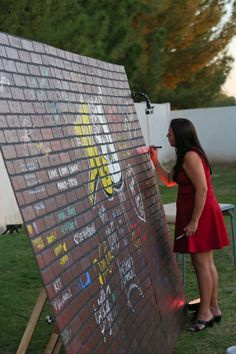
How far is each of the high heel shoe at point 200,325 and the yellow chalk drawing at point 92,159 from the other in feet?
4.90

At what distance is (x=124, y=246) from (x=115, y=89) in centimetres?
120

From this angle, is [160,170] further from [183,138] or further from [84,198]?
[84,198]

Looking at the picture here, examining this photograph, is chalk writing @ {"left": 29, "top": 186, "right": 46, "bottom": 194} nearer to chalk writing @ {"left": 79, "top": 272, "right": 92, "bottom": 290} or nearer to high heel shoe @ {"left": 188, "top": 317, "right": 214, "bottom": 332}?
chalk writing @ {"left": 79, "top": 272, "right": 92, "bottom": 290}

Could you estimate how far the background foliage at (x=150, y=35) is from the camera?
1009 centimetres

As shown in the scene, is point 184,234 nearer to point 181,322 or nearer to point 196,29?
point 181,322

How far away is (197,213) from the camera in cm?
418

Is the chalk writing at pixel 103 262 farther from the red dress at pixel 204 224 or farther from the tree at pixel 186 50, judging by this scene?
the tree at pixel 186 50

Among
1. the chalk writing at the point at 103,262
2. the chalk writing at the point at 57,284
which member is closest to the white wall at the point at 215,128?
the chalk writing at the point at 103,262

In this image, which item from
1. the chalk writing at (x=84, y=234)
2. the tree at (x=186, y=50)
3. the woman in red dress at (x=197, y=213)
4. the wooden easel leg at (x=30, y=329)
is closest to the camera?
the chalk writing at (x=84, y=234)

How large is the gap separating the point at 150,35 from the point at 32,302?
12.7 metres

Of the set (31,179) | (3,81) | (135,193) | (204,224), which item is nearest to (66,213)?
(31,179)

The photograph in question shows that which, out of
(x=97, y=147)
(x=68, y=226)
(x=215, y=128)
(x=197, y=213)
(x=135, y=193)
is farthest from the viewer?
(x=215, y=128)

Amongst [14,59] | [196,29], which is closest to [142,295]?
[14,59]

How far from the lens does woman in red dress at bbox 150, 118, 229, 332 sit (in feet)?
13.7
